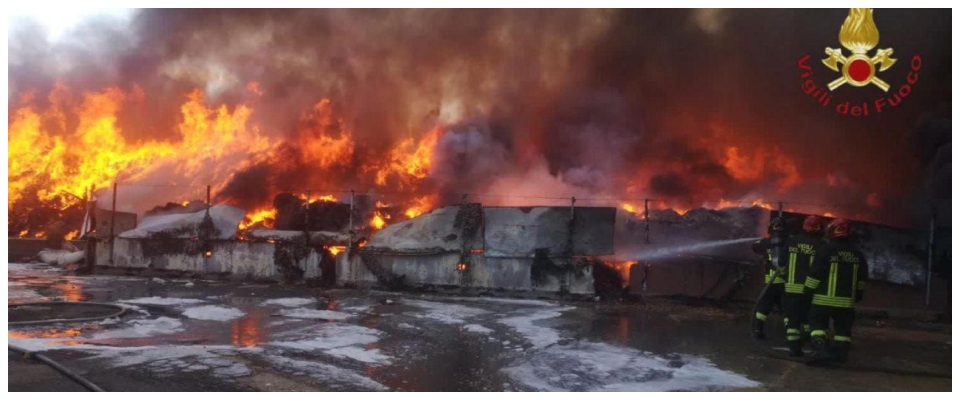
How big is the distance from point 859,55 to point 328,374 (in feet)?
29.3

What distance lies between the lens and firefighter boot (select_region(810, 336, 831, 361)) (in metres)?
6.59

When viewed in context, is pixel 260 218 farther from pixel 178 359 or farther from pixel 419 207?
pixel 178 359

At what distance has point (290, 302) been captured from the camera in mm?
10922

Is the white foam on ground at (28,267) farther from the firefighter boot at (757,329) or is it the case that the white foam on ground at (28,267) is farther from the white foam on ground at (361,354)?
the firefighter boot at (757,329)

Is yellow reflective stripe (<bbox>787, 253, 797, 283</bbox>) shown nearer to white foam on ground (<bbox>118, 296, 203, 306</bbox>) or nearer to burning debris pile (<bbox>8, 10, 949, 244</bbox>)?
burning debris pile (<bbox>8, 10, 949, 244</bbox>)

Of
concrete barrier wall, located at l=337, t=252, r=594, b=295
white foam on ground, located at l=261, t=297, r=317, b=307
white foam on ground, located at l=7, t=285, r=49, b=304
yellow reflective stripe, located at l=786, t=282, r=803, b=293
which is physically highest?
yellow reflective stripe, located at l=786, t=282, r=803, b=293

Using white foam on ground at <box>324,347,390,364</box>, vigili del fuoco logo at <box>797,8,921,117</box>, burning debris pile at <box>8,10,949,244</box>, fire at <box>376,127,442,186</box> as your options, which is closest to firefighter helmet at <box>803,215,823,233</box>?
vigili del fuoco logo at <box>797,8,921,117</box>

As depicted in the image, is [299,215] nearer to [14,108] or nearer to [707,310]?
[14,108]

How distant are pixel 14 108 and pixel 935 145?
2115 cm

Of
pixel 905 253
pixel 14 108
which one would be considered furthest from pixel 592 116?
pixel 14 108

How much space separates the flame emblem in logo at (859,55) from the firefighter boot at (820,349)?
4.79 m

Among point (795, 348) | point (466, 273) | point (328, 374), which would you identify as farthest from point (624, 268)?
point (328, 374)

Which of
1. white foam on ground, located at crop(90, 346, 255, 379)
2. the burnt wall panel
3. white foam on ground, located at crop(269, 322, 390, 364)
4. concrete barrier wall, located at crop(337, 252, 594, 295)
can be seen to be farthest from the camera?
concrete barrier wall, located at crop(337, 252, 594, 295)

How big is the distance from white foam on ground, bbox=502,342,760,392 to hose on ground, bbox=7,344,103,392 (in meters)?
3.84
